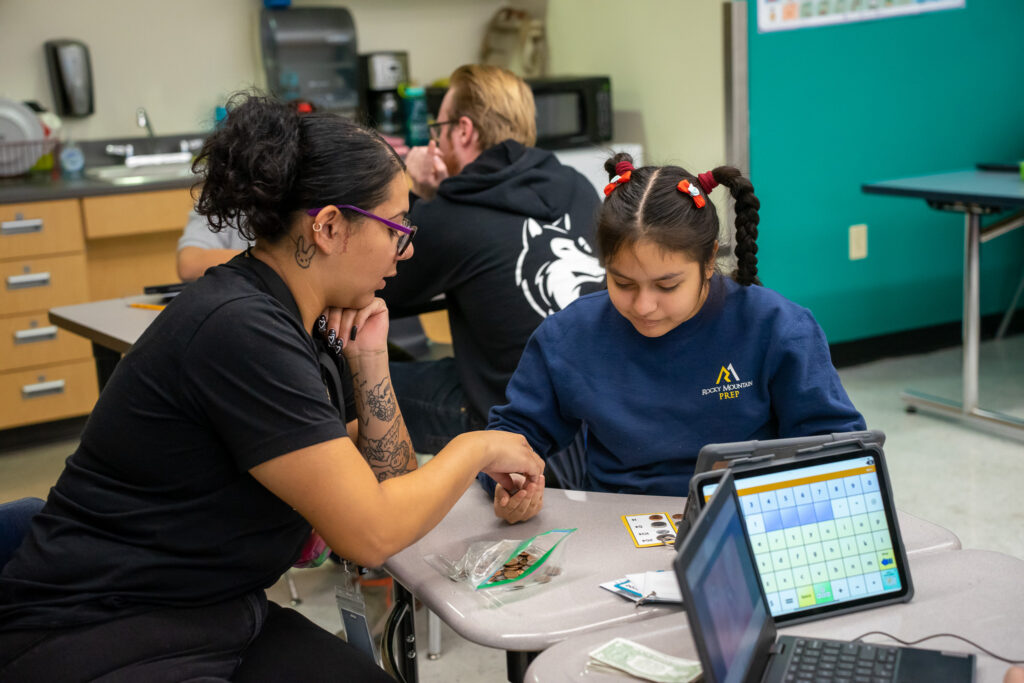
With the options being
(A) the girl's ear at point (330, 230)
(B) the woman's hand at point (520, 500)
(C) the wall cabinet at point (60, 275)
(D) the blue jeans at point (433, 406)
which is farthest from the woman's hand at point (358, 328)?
(C) the wall cabinet at point (60, 275)

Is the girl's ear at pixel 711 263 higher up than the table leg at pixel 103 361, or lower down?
higher up

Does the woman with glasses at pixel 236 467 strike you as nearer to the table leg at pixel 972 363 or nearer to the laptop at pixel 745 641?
the laptop at pixel 745 641

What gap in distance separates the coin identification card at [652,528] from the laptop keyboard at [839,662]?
28 cm

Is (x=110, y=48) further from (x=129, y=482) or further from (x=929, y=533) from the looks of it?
(x=929, y=533)

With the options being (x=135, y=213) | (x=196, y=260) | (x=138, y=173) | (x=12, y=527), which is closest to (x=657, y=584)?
(x=12, y=527)

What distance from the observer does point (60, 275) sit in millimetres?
3637

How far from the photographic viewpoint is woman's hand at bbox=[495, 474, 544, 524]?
4.52 feet

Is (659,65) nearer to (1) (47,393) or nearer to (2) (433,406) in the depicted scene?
(2) (433,406)

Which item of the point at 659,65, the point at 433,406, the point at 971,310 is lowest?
the point at 971,310

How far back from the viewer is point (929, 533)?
1305 millimetres

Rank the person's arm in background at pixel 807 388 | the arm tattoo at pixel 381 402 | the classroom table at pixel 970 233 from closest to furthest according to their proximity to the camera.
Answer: the person's arm in background at pixel 807 388, the arm tattoo at pixel 381 402, the classroom table at pixel 970 233

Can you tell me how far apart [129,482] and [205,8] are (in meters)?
3.55

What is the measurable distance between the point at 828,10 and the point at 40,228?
9.54 ft

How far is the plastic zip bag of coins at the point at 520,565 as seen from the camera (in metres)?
1.22
